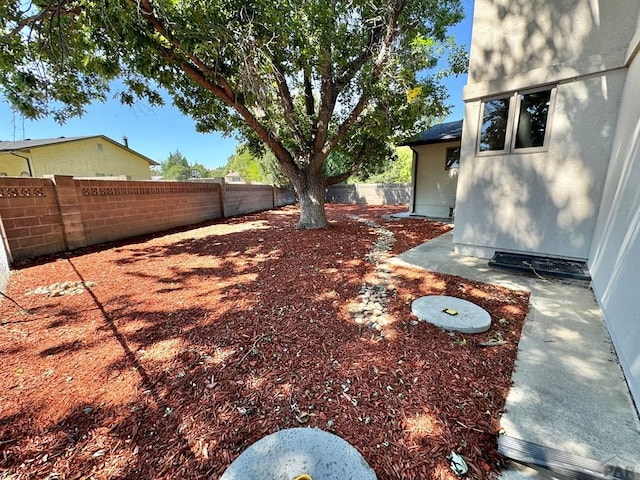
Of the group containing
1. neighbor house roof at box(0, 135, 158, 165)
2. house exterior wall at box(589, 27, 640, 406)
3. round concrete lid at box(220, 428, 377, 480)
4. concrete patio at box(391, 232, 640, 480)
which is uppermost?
neighbor house roof at box(0, 135, 158, 165)

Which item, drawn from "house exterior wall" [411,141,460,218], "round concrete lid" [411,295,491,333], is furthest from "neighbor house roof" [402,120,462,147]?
"round concrete lid" [411,295,491,333]

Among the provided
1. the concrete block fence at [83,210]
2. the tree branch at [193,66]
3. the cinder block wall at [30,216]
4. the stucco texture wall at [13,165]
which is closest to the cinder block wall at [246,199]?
the concrete block fence at [83,210]

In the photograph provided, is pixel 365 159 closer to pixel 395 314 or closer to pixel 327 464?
pixel 395 314

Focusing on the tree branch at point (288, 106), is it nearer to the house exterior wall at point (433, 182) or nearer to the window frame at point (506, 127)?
the window frame at point (506, 127)

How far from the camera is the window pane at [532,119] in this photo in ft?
13.9

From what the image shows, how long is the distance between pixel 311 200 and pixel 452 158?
19.5 feet

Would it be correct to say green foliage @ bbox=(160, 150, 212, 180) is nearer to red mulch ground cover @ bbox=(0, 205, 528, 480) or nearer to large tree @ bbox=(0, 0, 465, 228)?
large tree @ bbox=(0, 0, 465, 228)

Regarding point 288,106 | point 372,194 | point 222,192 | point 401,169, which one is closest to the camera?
point 288,106

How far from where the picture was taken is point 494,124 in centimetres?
469

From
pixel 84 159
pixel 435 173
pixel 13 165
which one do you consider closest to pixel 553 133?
pixel 435 173

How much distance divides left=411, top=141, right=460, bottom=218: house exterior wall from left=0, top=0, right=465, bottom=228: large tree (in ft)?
8.59

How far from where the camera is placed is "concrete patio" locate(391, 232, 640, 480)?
4.89 ft

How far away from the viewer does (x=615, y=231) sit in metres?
2.98

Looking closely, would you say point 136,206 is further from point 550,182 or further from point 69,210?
point 550,182
